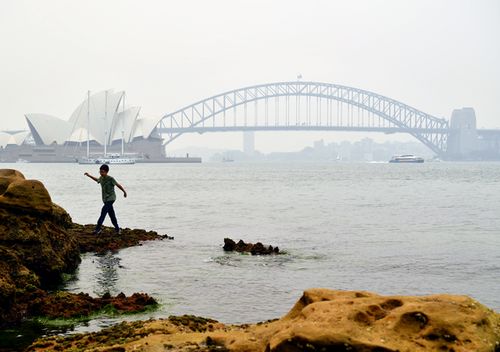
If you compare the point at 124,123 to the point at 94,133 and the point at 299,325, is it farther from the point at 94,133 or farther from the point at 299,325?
the point at 299,325

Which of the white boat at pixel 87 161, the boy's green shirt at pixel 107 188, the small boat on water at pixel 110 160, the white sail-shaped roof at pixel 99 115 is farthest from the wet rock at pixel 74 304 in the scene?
the white boat at pixel 87 161

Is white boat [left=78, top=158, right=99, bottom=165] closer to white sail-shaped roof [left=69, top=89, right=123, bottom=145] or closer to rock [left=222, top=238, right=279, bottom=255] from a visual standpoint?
white sail-shaped roof [left=69, top=89, right=123, bottom=145]

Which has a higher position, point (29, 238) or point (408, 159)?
point (29, 238)

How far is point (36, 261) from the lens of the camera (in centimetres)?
818

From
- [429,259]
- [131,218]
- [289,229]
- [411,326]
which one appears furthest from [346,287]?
[131,218]

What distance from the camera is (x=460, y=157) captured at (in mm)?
156375

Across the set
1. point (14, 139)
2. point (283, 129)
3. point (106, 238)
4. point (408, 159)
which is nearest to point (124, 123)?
point (283, 129)

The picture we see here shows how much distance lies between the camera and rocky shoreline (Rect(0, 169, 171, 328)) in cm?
659

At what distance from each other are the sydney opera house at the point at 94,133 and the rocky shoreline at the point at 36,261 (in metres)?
96.7

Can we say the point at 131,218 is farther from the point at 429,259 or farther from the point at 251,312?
the point at 251,312

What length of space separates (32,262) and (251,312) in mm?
3025

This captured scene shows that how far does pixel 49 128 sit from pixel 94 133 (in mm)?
9237

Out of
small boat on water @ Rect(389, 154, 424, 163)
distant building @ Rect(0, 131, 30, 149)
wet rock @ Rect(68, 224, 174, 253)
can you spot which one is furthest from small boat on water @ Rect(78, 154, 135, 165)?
wet rock @ Rect(68, 224, 174, 253)

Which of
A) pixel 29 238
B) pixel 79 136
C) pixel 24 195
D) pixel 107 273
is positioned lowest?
pixel 107 273
